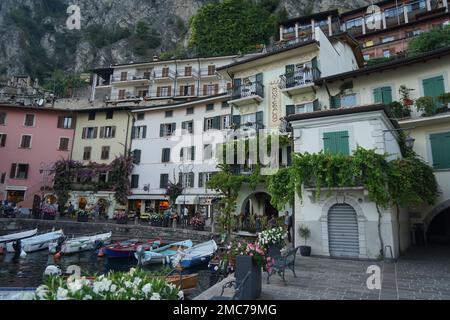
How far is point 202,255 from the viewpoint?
18.2 m

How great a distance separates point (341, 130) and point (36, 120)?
130ft

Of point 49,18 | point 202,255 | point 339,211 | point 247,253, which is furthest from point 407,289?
point 49,18

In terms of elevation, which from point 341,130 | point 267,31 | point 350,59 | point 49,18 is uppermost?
point 49,18

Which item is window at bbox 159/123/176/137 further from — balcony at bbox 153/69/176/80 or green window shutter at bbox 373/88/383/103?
green window shutter at bbox 373/88/383/103

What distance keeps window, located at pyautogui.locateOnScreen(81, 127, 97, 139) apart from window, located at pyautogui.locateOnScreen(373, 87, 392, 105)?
3347 centimetres

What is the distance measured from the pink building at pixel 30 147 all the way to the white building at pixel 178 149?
1049 centimetres

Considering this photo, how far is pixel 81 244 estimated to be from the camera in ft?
76.2

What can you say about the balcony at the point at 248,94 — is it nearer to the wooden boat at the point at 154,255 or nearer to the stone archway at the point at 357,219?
the wooden boat at the point at 154,255

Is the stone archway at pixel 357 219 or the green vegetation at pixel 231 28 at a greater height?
the green vegetation at pixel 231 28

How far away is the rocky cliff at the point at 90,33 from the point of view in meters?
71.1

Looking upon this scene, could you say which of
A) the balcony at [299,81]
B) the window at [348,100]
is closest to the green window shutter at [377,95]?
the window at [348,100]

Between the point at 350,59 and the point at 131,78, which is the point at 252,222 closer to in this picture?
the point at 350,59

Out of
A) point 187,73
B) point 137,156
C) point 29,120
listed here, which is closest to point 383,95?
point 137,156

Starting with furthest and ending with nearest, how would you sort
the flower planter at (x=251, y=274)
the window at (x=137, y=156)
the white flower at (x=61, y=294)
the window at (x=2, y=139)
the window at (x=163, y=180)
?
1. the window at (x=2, y=139)
2. the window at (x=137, y=156)
3. the window at (x=163, y=180)
4. the flower planter at (x=251, y=274)
5. the white flower at (x=61, y=294)
